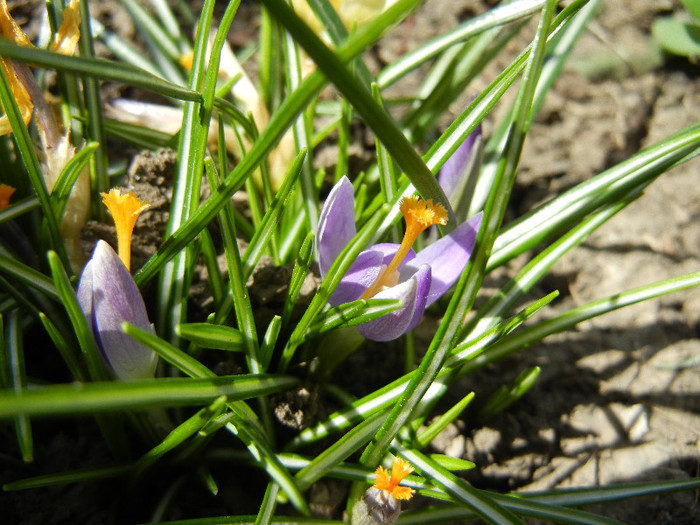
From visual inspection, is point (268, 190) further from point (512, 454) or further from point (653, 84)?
point (653, 84)

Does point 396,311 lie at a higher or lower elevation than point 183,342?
lower

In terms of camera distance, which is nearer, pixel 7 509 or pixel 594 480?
pixel 7 509

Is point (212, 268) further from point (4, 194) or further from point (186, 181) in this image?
point (4, 194)

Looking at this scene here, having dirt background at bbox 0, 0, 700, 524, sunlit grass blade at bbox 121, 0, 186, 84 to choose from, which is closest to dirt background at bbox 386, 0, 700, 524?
dirt background at bbox 0, 0, 700, 524

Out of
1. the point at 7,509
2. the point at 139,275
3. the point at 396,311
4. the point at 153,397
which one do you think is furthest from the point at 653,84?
the point at 7,509

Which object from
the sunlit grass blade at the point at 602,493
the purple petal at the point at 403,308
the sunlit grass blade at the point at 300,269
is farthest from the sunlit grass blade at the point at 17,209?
the sunlit grass blade at the point at 602,493

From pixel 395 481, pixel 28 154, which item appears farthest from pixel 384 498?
pixel 28 154

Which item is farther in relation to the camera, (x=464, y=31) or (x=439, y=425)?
(x=464, y=31)
